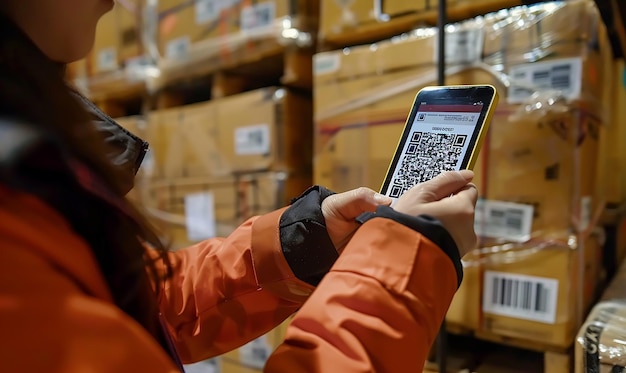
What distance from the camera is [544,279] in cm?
78

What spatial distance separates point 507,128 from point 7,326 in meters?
0.71

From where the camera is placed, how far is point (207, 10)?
1.31 m

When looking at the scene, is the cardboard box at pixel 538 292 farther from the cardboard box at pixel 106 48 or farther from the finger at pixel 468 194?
the cardboard box at pixel 106 48

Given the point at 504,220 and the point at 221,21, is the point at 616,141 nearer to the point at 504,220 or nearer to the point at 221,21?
the point at 504,220

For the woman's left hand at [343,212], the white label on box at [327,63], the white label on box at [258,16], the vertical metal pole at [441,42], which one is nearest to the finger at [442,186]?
the woman's left hand at [343,212]

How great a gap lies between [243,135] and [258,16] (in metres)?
0.28

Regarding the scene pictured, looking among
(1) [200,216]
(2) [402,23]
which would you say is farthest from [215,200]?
(2) [402,23]

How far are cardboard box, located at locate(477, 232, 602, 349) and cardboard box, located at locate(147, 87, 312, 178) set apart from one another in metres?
0.53

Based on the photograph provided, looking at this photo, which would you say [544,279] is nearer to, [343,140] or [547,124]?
[547,124]

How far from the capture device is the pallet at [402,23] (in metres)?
0.87

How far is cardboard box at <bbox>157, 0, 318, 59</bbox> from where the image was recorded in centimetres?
117

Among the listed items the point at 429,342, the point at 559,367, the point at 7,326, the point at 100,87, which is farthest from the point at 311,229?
the point at 100,87

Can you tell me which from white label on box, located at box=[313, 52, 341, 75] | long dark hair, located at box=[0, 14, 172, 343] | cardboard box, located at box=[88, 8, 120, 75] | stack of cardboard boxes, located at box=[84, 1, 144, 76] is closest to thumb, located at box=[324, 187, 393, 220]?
long dark hair, located at box=[0, 14, 172, 343]

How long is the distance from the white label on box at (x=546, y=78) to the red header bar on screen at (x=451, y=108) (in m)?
0.27
